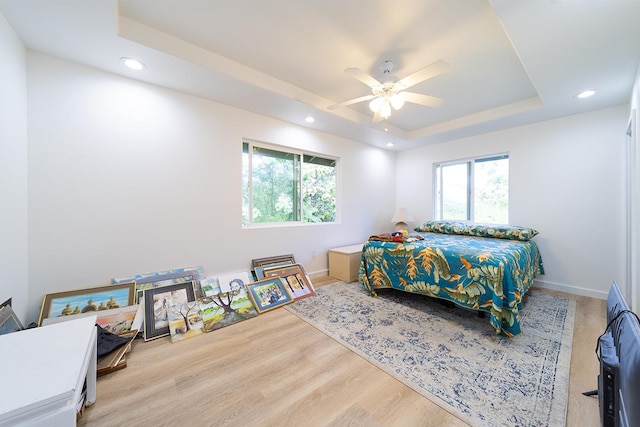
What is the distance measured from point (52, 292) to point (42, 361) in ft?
5.18

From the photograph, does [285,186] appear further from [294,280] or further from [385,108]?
[385,108]

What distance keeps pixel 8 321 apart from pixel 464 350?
10.9ft

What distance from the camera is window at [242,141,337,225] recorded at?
3244mm

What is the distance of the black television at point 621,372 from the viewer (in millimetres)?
865

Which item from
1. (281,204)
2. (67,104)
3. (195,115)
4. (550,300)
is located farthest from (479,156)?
(67,104)

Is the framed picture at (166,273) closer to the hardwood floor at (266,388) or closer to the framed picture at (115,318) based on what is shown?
the framed picture at (115,318)

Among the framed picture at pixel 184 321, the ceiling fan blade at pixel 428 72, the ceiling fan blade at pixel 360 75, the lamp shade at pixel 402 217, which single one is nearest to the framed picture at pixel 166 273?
the framed picture at pixel 184 321

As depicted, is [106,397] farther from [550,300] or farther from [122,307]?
[550,300]

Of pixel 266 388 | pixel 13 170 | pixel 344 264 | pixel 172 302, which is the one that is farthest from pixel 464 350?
pixel 13 170

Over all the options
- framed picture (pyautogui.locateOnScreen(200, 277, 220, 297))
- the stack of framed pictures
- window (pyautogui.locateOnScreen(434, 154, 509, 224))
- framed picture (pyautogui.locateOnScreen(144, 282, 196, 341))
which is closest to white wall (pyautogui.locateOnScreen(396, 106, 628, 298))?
window (pyautogui.locateOnScreen(434, 154, 509, 224))

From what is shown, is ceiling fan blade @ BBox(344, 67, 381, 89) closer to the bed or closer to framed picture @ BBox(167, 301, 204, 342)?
the bed

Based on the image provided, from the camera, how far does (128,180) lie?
2.36 metres

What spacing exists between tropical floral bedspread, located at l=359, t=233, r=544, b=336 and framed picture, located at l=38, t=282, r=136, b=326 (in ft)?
8.70

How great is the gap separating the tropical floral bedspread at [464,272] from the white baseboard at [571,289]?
0.92 feet
